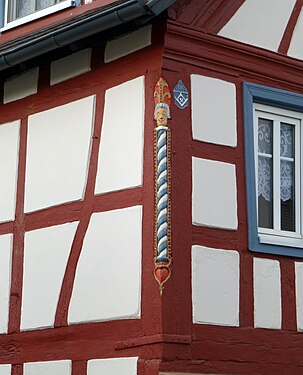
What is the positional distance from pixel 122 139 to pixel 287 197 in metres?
1.58

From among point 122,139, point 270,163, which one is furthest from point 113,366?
point 270,163

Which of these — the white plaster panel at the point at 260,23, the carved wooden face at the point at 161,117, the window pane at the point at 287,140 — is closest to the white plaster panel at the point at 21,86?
the carved wooden face at the point at 161,117

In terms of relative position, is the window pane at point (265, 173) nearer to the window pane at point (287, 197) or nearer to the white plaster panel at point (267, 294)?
the window pane at point (287, 197)

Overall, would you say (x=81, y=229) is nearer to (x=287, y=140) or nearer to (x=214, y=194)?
(x=214, y=194)

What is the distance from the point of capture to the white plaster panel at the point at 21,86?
10.4 m

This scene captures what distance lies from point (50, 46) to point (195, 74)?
1.33 metres

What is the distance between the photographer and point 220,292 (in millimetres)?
8930

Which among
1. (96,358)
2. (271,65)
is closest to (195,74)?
(271,65)

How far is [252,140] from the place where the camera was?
941cm

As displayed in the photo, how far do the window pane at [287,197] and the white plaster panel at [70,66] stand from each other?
6.34ft

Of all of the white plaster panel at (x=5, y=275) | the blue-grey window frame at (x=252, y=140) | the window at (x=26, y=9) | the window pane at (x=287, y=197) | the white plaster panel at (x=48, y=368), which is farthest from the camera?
the window at (x=26, y=9)

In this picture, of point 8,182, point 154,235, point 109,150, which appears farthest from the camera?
point 8,182

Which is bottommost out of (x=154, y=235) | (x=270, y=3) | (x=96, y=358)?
(x=96, y=358)

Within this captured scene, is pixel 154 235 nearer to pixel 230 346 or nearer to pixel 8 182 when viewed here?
pixel 230 346
